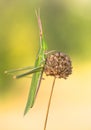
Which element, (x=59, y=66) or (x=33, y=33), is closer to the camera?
(x=59, y=66)

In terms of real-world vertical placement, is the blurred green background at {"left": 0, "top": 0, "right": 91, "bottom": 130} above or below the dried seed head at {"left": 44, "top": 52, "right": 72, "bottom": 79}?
above

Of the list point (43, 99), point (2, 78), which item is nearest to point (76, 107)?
point (43, 99)

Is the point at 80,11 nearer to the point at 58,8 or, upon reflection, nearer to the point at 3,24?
the point at 58,8

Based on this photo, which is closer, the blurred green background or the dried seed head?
the dried seed head

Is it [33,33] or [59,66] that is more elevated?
[33,33]
